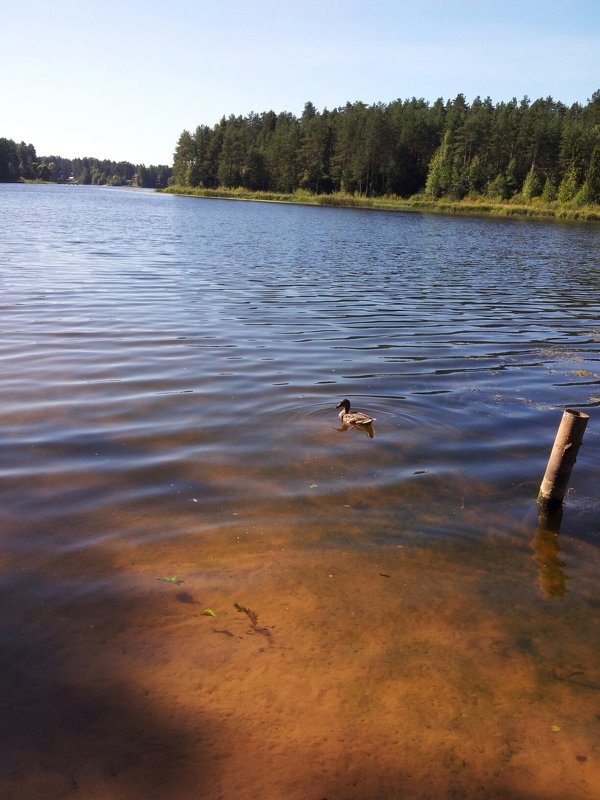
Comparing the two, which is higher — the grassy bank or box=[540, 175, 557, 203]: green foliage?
box=[540, 175, 557, 203]: green foliage

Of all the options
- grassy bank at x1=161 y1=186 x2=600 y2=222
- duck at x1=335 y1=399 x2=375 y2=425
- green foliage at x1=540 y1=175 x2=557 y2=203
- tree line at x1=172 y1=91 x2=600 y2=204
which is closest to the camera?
duck at x1=335 y1=399 x2=375 y2=425

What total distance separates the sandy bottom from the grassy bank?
89425mm

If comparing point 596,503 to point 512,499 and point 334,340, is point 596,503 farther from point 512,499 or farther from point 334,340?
point 334,340

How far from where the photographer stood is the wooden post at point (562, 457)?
6.76 meters

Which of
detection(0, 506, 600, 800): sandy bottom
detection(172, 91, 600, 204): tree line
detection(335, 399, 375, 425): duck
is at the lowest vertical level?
detection(0, 506, 600, 800): sandy bottom

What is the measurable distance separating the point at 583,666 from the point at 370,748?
78.3 inches

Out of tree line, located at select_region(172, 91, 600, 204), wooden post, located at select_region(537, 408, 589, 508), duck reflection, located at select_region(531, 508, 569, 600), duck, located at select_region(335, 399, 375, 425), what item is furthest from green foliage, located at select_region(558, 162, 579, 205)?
duck reflection, located at select_region(531, 508, 569, 600)

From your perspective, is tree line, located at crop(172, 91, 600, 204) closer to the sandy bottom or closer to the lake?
the lake

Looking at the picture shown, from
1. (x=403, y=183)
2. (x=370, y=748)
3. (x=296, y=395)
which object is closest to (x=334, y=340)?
(x=296, y=395)

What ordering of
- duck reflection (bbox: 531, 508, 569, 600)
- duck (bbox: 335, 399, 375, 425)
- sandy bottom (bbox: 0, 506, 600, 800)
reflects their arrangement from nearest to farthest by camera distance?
sandy bottom (bbox: 0, 506, 600, 800) → duck reflection (bbox: 531, 508, 569, 600) → duck (bbox: 335, 399, 375, 425)

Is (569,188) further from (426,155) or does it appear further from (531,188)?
(426,155)

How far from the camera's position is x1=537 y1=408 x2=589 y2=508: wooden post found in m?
6.76

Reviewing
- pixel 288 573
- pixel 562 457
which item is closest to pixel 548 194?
pixel 562 457

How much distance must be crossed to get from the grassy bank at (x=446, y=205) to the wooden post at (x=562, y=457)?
8683cm
